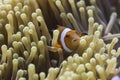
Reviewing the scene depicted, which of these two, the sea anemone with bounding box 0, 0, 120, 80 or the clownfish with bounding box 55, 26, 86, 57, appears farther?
the clownfish with bounding box 55, 26, 86, 57

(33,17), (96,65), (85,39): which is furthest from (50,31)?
(96,65)

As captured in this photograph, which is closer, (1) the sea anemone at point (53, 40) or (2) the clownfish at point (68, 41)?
(1) the sea anemone at point (53, 40)

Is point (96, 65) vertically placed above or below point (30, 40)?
below

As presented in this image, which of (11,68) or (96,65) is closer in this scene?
(96,65)

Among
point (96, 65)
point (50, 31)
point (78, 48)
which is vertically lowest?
point (96, 65)

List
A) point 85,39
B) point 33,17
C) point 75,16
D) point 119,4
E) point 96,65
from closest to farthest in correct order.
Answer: point 96,65 → point 85,39 → point 33,17 → point 75,16 → point 119,4

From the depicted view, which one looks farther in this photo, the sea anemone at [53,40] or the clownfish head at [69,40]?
the clownfish head at [69,40]

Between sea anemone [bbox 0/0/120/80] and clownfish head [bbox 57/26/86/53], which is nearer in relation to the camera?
sea anemone [bbox 0/0/120/80]

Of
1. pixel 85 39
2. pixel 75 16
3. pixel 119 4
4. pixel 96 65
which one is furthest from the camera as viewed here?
pixel 119 4

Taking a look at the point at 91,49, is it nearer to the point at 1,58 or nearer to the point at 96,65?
the point at 96,65

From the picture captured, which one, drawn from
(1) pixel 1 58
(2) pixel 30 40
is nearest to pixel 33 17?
(2) pixel 30 40
